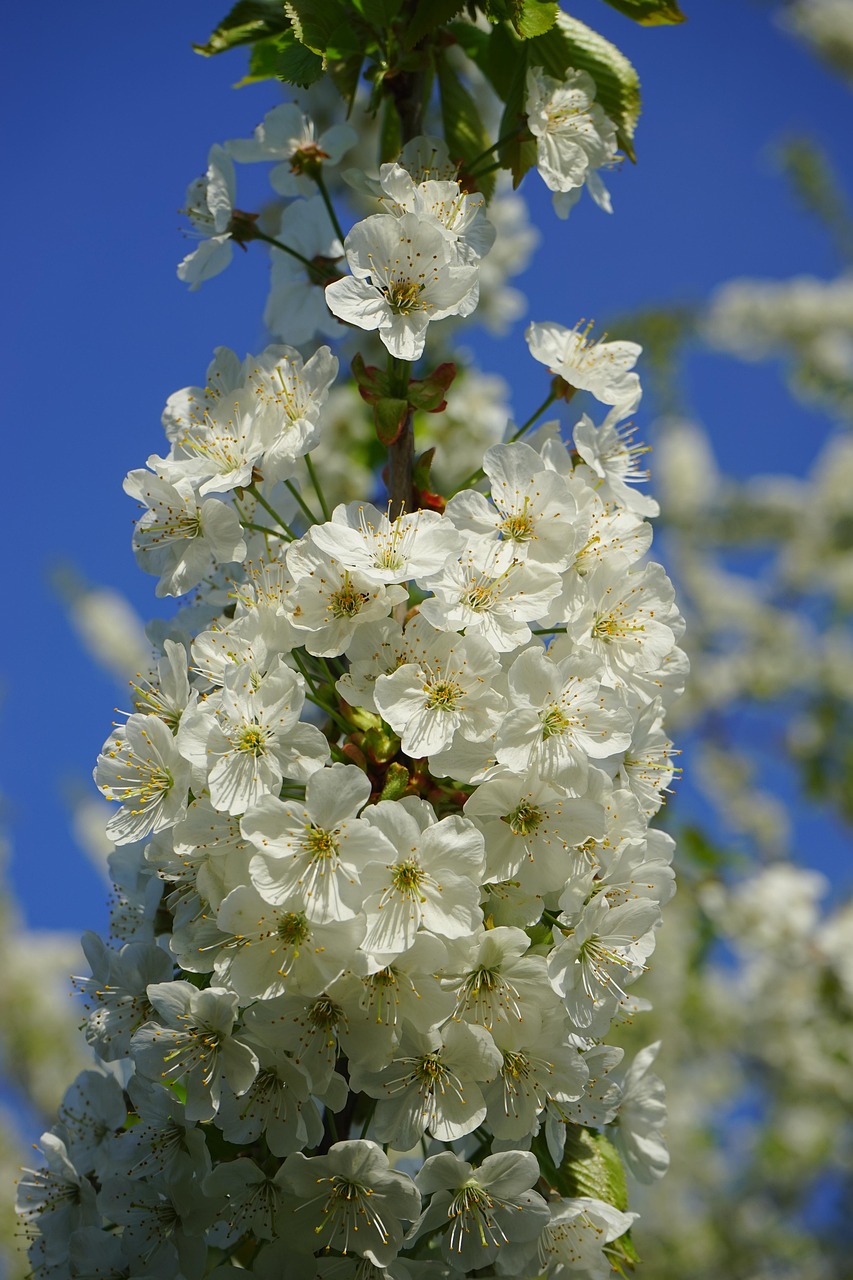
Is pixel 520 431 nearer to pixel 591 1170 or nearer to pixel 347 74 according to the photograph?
pixel 347 74

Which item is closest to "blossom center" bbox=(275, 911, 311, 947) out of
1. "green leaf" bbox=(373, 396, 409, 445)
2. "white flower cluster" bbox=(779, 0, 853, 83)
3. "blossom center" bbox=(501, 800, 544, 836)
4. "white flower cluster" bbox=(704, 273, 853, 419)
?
"blossom center" bbox=(501, 800, 544, 836)

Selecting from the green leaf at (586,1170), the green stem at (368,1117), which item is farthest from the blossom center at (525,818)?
the green leaf at (586,1170)

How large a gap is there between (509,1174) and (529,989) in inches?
12.4

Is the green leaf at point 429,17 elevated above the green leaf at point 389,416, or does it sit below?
above

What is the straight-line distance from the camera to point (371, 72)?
231 centimetres

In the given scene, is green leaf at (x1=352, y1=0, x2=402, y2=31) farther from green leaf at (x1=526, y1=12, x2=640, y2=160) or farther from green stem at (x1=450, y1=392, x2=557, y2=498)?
green stem at (x1=450, y1=392, x2=557, y2=498)

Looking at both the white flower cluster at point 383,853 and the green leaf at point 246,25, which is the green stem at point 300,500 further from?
the green leaf at point 246,25

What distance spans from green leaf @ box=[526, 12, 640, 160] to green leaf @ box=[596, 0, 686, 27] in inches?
5.3

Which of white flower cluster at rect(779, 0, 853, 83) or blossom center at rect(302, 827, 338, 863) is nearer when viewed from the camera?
blossom center at rect(302, 827, 338, 863)

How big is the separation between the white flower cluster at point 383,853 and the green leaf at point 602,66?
0.57 m

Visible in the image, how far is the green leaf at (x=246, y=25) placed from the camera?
2396 millimetres

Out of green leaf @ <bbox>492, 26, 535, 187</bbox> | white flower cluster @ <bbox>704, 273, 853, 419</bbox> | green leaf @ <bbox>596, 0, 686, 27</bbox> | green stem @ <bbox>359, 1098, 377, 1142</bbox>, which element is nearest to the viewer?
green stem @ <bbox>359, 1098, 377, 1142</bbox>

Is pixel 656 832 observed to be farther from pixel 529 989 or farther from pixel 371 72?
pixel 371 72

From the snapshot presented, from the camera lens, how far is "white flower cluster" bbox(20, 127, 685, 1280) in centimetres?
161
